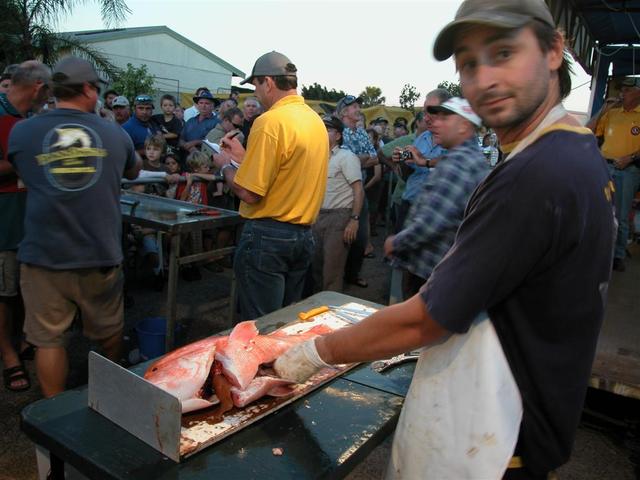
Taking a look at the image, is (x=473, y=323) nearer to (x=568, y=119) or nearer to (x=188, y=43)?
(x=568, y=119)

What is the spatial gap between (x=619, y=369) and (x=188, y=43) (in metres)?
37.8

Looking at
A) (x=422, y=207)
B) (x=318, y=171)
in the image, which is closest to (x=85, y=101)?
(x=318, y=171)

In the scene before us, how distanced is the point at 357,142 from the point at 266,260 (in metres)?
3.54

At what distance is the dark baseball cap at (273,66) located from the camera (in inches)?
135

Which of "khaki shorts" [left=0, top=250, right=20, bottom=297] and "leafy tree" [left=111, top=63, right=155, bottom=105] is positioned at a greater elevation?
"leafy tree" [left=111, top=63, right=155, bottom=105]

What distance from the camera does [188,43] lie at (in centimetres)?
3625

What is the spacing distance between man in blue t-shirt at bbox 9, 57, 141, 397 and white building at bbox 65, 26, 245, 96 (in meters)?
27.3

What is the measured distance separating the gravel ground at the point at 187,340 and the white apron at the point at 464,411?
199 centimetres

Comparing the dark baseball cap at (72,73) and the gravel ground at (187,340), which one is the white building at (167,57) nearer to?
the gravel ground at (187,340)

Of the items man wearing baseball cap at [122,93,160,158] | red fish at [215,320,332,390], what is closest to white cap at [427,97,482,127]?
red fish at [215,320,332,390]

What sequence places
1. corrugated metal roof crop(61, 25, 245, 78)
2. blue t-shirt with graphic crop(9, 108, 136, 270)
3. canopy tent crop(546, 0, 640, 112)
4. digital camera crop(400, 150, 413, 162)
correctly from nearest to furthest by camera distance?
blue t-shirt with graphic crop(9, 108, 136, 270) < digital camera crop(400, 150, 413, 162) < canopy tent crop(546, 0, 640, 112) < corrugated metal roof crop(61, 25, 245, 78)

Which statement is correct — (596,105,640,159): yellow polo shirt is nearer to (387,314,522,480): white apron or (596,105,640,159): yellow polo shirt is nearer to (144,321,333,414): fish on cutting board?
(144,321,333,414): fish on cutting board

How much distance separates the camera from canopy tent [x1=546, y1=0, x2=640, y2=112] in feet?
22.9

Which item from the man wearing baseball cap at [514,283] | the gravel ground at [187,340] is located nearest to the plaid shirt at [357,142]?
the gravel ground at [187,340]
